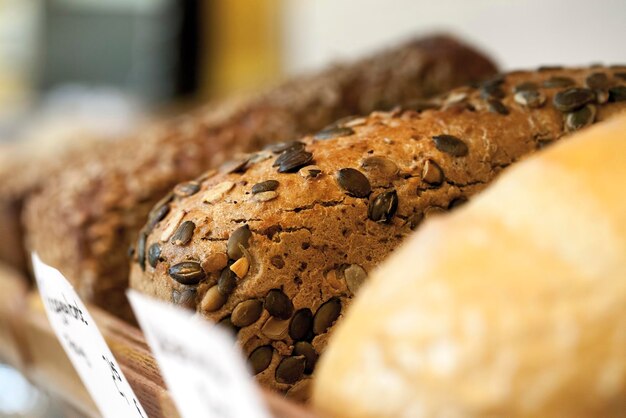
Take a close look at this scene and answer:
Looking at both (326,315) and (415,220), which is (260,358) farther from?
(415,220)

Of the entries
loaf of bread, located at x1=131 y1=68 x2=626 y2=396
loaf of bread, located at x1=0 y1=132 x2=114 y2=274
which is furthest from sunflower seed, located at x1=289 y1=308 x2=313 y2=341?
loaf of bread, located at x1=0 y1=132 x2=114 y2=274

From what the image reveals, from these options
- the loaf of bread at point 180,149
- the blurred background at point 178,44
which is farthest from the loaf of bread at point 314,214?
the blurred background at point 178,44

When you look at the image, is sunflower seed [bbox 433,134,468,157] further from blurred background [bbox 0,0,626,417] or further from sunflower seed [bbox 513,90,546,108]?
blurred background [bbox 0,0,626,417]

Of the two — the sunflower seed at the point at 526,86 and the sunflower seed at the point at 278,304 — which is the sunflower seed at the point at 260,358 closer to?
the sunflower seed at the point at 278,304

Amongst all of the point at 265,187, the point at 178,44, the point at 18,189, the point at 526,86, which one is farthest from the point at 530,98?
the point at 178,44

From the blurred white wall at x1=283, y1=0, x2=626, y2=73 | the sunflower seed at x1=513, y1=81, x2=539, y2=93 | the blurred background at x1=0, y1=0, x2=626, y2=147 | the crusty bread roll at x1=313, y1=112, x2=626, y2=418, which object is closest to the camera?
the crusty bread roll at x1=313, y1=112, x2=626, y2=418

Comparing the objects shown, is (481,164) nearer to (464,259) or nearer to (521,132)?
(521,132)
